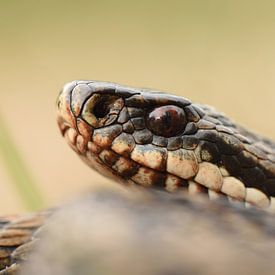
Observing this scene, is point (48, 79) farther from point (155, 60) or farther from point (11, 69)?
point (155, 60)

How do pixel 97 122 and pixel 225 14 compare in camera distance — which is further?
pixel 225 14

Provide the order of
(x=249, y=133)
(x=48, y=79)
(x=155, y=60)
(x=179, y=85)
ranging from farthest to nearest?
(x=155, y=60)
(x=48, y=79)
(x=179, y=85)
(x=249, y=133)

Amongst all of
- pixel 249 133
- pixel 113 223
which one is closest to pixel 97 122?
pixel 249 133

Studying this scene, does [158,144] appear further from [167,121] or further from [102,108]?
[102,108]

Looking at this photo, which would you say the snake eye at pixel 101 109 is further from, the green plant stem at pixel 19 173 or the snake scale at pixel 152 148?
the green plant stem at pixel 19 173

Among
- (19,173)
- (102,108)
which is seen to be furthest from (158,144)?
(19,173)

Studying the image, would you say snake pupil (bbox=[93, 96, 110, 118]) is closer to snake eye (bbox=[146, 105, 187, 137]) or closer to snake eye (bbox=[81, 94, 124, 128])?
snake eye (bbox=[81, 94, 124, 128])

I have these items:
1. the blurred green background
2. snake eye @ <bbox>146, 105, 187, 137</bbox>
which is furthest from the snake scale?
the blurred green background
